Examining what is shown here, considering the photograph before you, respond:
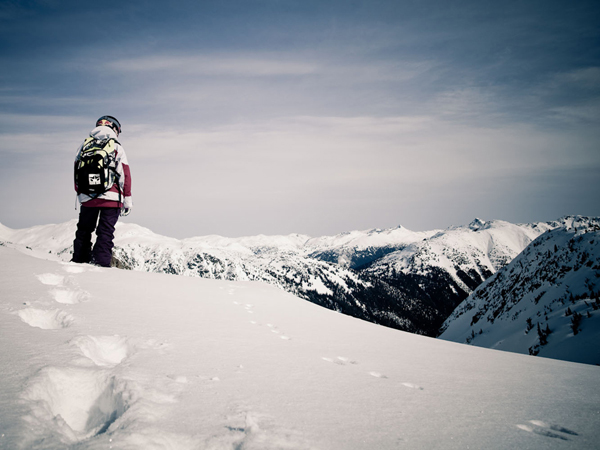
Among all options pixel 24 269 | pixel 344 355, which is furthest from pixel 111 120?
pixel 344 355

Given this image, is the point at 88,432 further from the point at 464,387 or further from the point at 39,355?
the point at 464,387

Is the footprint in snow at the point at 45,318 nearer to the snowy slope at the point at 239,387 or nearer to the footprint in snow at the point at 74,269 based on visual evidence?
the snowy slope at the point at 239,387

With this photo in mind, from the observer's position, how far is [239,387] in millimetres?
2627

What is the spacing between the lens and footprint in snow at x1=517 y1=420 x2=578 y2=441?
2268mm

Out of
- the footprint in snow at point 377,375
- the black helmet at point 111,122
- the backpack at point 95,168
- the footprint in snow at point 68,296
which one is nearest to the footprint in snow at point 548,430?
the footprint in snow at point 377,375

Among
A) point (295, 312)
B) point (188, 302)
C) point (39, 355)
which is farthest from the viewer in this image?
point (295, 312)

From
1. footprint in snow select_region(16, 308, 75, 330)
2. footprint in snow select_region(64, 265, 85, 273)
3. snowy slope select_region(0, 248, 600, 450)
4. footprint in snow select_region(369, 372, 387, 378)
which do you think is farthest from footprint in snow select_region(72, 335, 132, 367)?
footprint in snow select_region(64, 265, 85, 273)

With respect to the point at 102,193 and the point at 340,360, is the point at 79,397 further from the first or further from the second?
the point at 102,193

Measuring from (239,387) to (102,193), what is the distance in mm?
6569

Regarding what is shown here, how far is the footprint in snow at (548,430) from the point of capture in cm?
227

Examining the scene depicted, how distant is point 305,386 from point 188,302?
3.86 m

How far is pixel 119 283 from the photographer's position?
19.7 feet

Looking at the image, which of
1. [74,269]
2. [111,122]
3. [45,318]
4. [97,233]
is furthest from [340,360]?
[111,122]

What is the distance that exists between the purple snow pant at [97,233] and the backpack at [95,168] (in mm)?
515
